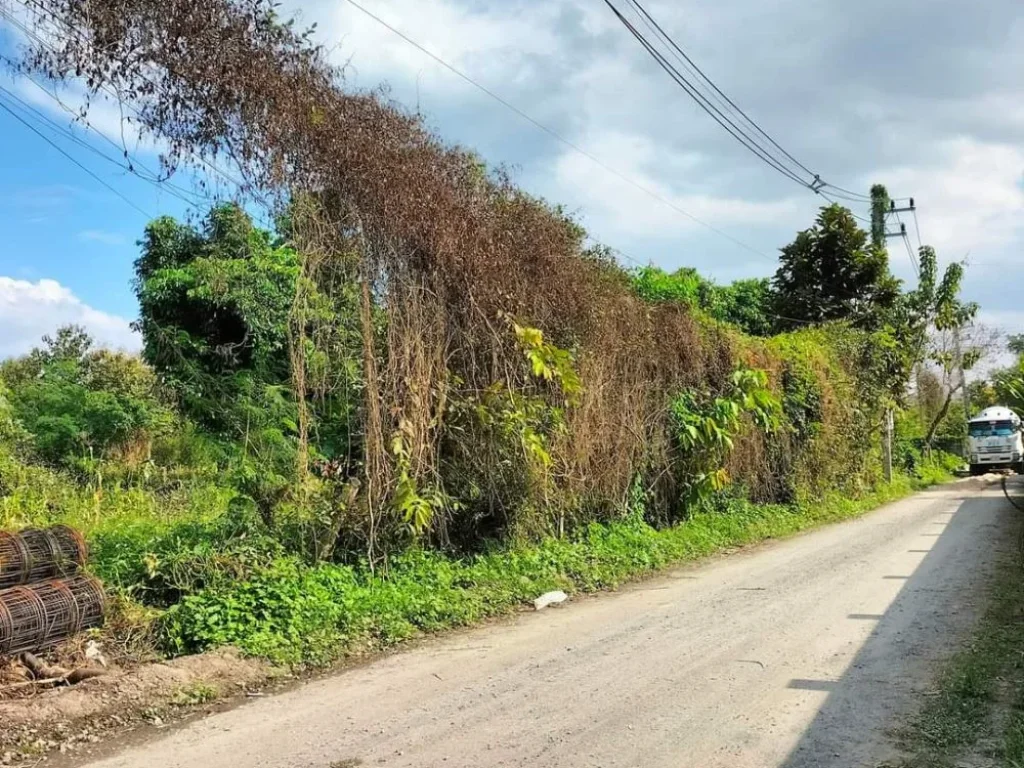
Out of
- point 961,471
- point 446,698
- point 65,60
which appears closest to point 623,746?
point 446,698

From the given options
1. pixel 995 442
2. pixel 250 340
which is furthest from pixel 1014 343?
pixel 250 340

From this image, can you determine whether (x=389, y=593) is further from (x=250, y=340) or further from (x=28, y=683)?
(x=250, y=340)

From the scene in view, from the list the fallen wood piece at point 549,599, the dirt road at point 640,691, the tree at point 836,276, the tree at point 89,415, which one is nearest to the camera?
the dirt road at point 640,691

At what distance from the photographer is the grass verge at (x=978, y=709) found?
4469 mm

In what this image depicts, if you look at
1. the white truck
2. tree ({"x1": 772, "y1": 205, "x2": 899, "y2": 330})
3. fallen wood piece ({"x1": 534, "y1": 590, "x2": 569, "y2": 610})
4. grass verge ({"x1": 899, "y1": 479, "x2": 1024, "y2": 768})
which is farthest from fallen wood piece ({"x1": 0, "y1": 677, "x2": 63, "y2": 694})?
the white truck

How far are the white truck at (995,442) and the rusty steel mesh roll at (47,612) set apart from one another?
31208 millimetres

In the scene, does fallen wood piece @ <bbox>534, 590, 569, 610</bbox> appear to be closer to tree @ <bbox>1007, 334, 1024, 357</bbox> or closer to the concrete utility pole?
the concrete utility pole

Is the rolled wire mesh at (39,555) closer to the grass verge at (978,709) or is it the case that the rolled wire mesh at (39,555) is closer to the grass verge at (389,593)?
the grass verge at (389,593)

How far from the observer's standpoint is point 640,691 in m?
5.65

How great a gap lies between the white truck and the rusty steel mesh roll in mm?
31208

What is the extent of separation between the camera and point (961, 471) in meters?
31.6

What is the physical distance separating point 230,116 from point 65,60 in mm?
1271

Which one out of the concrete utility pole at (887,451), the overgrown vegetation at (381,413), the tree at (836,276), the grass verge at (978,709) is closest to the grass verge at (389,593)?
the overgrown vegetation at (381,413)

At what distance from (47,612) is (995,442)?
32048 mm
